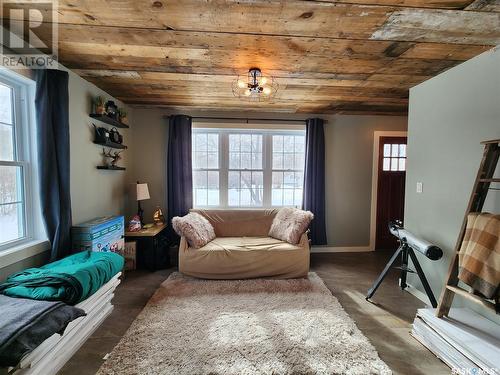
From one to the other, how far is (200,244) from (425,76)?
3.16m

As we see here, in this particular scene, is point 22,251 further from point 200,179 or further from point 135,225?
point 200,179

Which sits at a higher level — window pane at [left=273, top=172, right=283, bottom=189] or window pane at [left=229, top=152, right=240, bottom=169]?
window pane at [left=229, top=152, right=240, bottom=169]

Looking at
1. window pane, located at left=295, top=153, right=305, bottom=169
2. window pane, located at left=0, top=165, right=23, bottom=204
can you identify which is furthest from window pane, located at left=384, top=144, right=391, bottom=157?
window pane, located at left=0, top=165, right=23, bottom=204

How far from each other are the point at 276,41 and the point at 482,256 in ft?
6.90

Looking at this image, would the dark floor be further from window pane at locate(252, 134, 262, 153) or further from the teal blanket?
window pane at locate(252, 134, 262, 153)

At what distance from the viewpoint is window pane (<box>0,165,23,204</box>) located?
1.93 meters

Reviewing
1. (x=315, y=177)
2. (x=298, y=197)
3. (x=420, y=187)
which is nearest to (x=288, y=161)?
(x=315, y=177)

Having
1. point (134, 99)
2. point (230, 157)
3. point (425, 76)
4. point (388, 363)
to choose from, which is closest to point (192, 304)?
point (388, 363)

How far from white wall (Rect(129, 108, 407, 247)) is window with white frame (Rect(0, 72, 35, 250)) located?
71.8 inches

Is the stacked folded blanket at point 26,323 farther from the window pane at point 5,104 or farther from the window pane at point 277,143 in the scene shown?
the window pane at point 277,143

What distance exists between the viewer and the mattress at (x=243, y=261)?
113 inches

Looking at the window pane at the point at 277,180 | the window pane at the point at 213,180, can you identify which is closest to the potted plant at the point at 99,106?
the window pane at the point at 213,180

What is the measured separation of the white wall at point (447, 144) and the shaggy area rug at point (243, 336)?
115cm

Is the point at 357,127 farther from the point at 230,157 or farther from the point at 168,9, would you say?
the point at 168,9
